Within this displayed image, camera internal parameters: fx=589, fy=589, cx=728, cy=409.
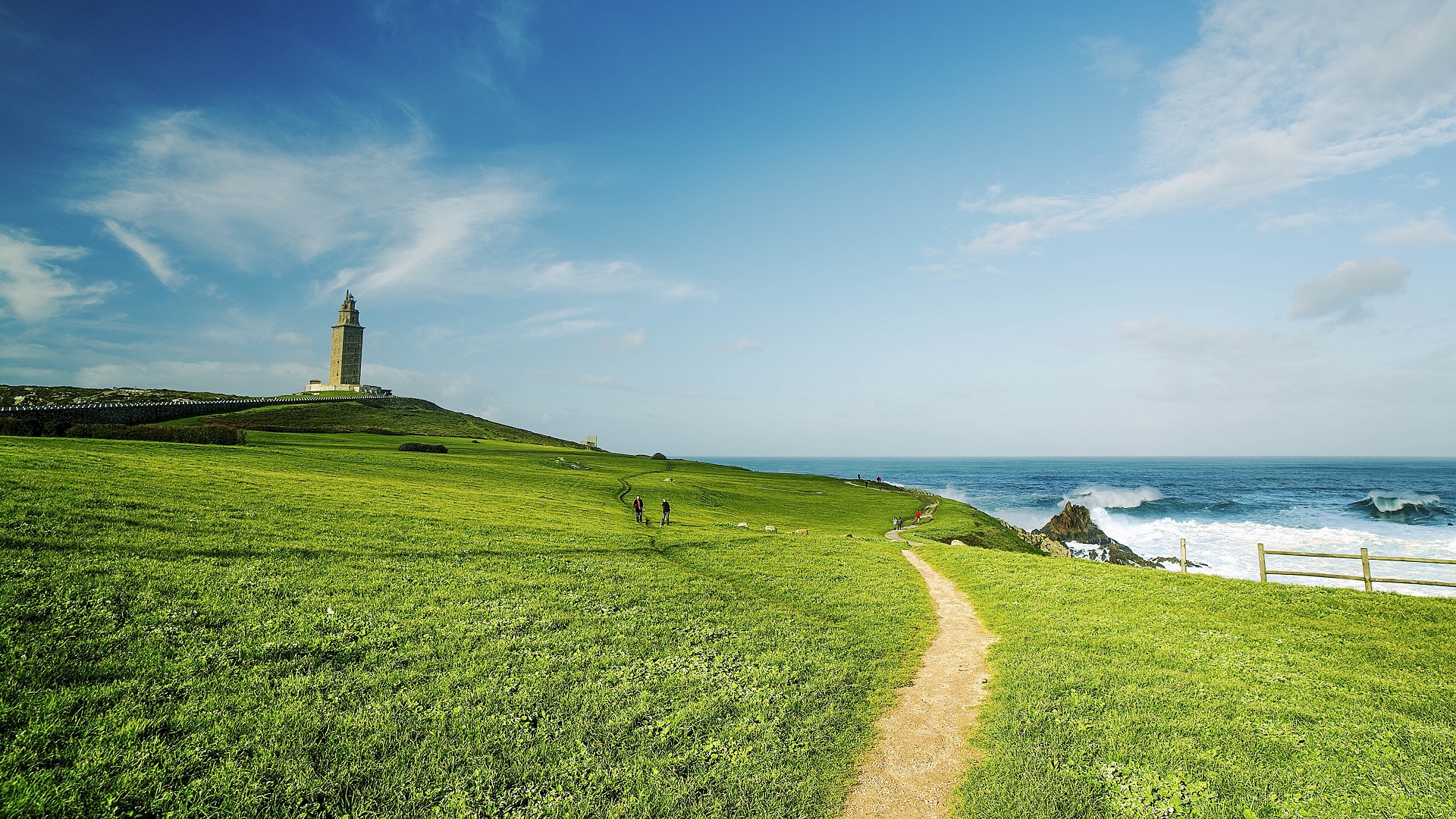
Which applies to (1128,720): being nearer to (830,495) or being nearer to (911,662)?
(911,662)

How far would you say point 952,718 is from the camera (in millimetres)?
12242

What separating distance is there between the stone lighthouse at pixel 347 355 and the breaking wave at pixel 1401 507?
670 ft

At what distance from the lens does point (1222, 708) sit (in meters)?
11.9

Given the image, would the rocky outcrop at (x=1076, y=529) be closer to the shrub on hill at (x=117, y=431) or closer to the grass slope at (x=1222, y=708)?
the grass slope at (x=1222, y=708)

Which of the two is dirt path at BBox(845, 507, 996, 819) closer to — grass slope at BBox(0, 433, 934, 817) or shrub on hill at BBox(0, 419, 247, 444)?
grass slope at BBox(0, 433, 934, 817)

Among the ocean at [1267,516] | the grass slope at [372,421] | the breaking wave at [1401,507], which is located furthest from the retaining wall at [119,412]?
the breaking wave at [1401,507]

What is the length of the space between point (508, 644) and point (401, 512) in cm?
1635

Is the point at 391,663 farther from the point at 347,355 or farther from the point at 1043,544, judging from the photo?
the point at 347,355

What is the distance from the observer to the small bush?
41.7m

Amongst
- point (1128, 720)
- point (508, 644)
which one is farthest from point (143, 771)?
point (1128, 720)

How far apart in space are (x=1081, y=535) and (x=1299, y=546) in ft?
72.4

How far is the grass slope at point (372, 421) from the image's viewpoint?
76.4 m

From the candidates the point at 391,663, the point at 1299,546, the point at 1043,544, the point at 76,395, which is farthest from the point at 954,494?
the point at 76,395

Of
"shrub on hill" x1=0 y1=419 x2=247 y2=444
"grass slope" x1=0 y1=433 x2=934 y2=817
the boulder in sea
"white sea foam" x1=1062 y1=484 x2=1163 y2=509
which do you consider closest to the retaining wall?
"shrub on hill" x1=0 y1=419 x2=247 y2=444
